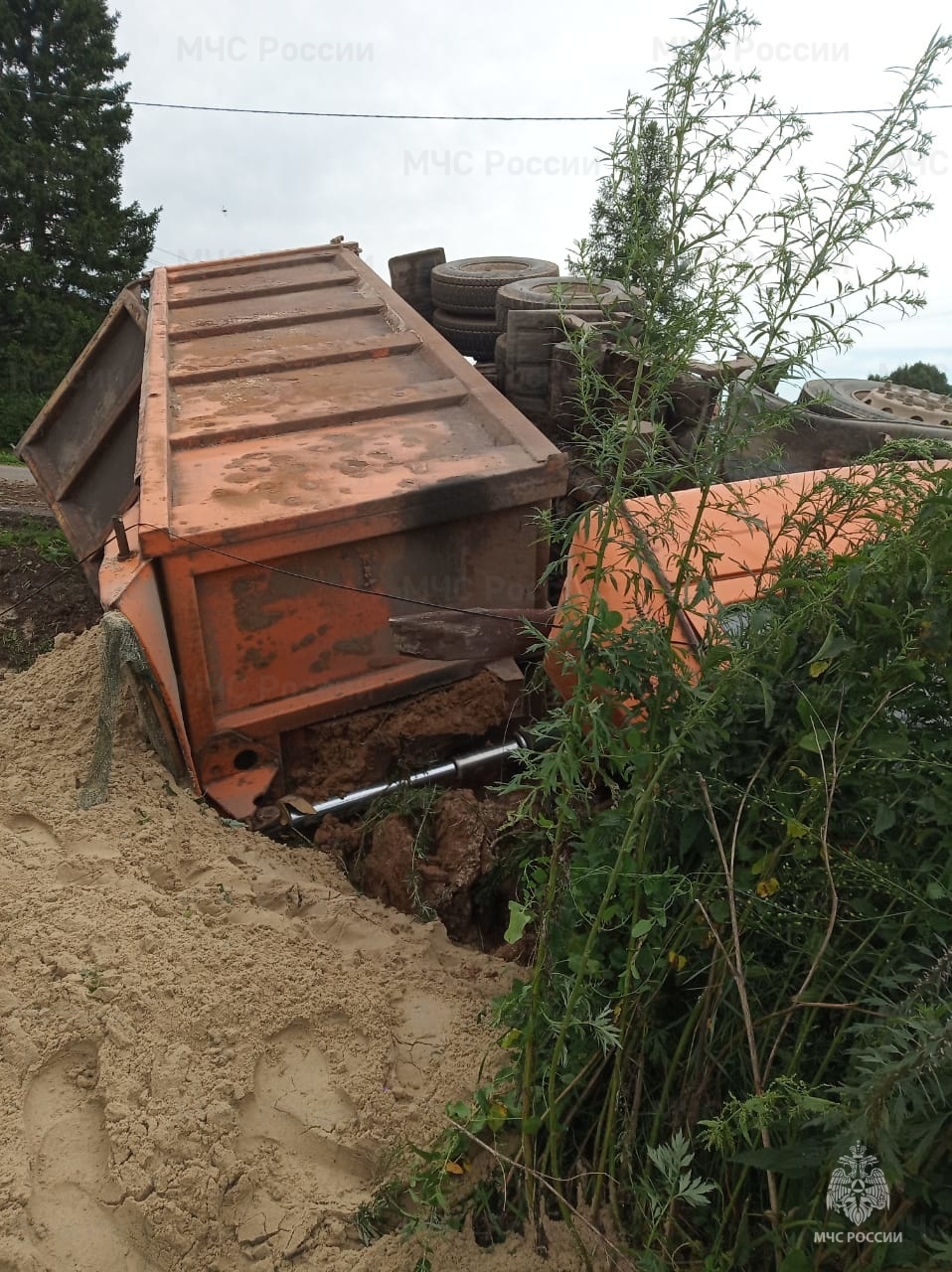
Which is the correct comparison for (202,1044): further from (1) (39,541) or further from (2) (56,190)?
(2) (56,190)

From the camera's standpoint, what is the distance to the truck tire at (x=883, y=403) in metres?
5.68

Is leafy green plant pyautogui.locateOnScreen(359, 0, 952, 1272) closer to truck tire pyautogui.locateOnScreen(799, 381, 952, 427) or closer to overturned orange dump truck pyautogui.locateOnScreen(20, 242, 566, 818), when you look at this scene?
overturned orange dump truck pyautogui.locateOnScreen(20, 242, 566, 818)

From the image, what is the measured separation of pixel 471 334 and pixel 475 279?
1.18 ft

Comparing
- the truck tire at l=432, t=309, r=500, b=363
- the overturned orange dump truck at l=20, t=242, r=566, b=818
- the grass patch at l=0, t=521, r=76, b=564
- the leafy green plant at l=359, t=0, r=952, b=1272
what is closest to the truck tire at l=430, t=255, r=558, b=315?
the truck tire at l=432, t=309, r=500, b=363

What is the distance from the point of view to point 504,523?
3631mm

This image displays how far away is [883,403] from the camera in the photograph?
6.13 meters

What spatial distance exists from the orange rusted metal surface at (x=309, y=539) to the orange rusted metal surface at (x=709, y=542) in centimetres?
53

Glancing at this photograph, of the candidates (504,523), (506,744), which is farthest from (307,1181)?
(504,523)

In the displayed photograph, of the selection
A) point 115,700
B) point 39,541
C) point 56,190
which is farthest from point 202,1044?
point 56,190

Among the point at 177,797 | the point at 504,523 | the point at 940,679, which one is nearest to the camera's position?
the point at 940,679

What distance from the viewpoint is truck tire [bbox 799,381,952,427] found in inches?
224

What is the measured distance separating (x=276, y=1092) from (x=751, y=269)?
2.02 metres

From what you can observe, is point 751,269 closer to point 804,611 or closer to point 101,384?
point 804,611

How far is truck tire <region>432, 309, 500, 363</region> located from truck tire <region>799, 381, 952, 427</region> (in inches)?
80.9
